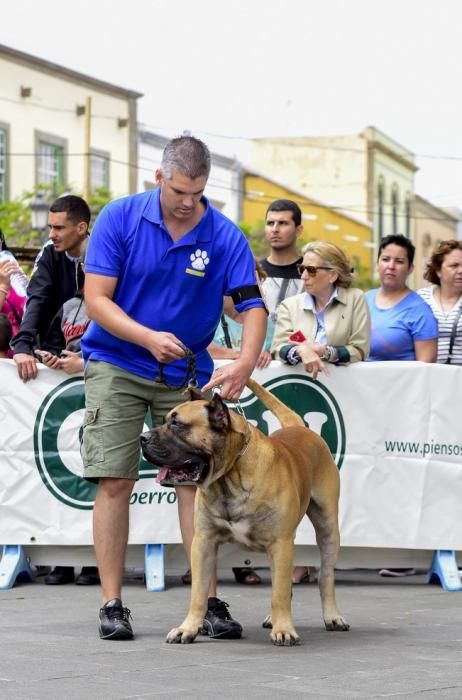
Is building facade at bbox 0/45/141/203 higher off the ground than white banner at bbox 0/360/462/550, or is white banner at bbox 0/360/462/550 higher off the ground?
building facade at bbox 0/45/141/203

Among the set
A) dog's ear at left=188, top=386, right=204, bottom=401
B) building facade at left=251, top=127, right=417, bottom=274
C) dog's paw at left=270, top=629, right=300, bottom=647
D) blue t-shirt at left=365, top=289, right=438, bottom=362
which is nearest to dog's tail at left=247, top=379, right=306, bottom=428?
dog's ear at left=188, top=386, right=204, bottom=401

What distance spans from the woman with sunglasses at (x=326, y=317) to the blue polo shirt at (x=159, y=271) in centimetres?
199

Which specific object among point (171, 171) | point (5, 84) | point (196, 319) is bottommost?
point (196, 319)

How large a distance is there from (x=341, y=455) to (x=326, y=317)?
2.88 feet

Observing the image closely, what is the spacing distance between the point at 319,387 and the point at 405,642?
265 centimetres

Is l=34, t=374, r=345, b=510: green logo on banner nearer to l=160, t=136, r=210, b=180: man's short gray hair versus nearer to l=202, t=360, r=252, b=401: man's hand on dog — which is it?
l=202, t=360, r=252, b=401: man's hand on dog

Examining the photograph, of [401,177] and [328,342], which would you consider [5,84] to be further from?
[401,177]

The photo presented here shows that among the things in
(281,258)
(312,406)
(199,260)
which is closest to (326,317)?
(312,406)

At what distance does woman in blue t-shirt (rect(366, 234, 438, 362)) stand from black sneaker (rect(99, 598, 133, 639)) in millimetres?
3385

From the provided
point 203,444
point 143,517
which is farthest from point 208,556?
point 143,517

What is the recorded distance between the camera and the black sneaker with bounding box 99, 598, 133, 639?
6.16m

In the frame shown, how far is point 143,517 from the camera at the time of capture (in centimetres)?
855

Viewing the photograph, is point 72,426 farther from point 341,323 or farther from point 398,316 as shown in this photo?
point 398,316

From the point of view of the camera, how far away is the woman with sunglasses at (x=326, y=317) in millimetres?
8516
